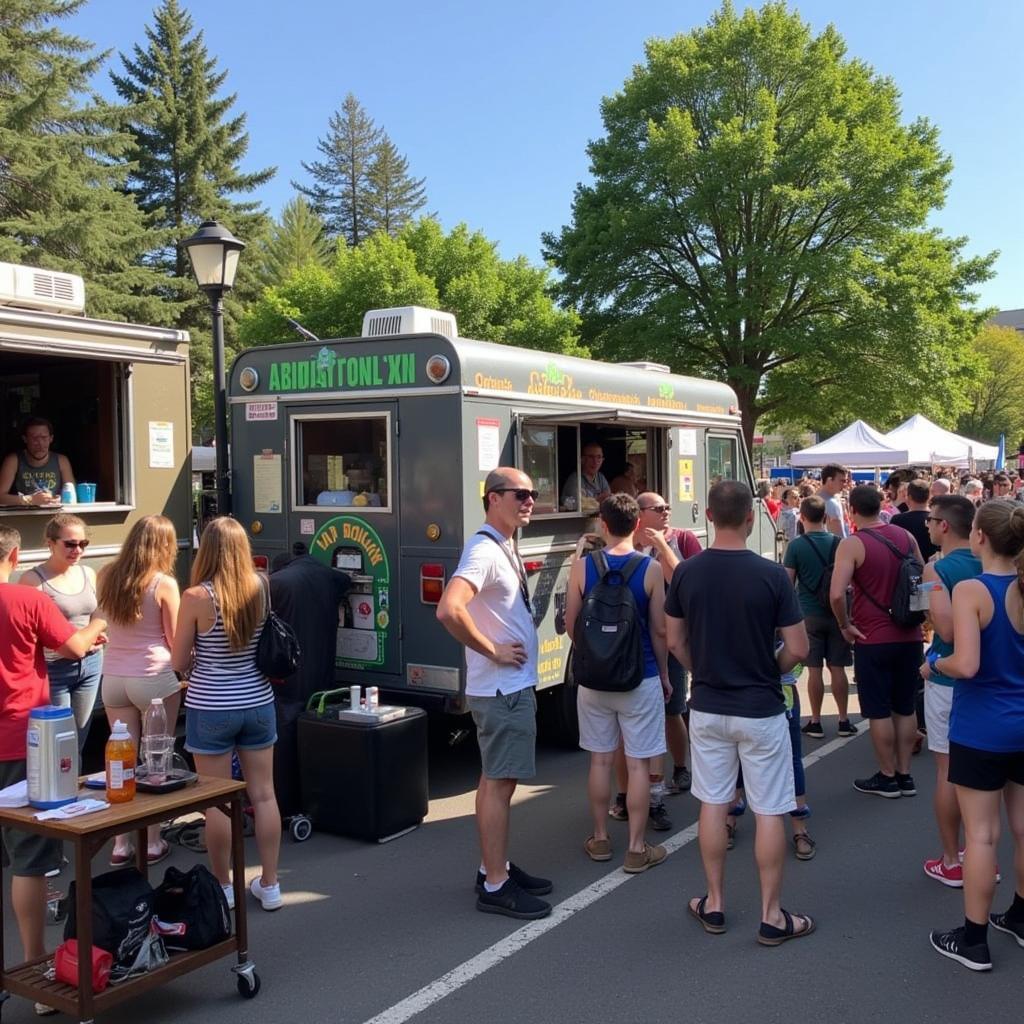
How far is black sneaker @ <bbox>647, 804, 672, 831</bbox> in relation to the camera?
216 inches

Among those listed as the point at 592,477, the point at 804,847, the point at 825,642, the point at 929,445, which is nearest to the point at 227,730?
the point at 804,847

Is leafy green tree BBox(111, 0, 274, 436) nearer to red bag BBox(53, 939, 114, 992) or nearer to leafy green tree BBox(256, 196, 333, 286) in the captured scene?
leafy green tree BBox(256, 196, 333, 286)

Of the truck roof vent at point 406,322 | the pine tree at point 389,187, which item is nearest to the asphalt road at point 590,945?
the truck roof vent at point 406,322

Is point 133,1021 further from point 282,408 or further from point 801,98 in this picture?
point 801,98

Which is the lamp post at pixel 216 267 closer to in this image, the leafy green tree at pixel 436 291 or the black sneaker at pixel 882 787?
the black sneaker at pixel 882 787

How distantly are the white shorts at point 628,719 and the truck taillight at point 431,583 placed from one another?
4.51ft

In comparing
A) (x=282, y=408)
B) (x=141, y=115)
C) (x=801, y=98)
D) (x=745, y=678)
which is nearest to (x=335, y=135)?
(x=141, y=115)

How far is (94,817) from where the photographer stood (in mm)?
3236

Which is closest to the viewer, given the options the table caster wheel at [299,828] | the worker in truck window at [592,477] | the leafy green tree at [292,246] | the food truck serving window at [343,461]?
the table caster wheel at [299,828]

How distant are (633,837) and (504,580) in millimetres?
1493

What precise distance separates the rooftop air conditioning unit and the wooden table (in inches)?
152

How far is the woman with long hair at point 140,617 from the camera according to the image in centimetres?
469

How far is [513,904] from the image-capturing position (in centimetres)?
438

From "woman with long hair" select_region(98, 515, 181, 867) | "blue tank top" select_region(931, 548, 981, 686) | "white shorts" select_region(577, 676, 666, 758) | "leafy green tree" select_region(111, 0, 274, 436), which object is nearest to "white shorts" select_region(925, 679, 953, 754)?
"blue tank top" select_region(931, 548, 981, 686)
